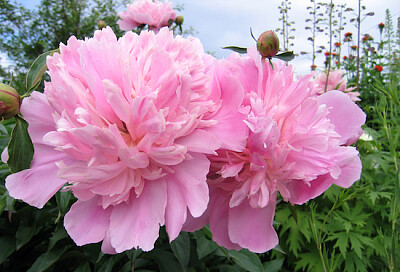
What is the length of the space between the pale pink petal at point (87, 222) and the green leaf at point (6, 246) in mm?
602

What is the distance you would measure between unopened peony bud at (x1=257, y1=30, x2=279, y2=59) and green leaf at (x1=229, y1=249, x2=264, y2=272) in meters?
0.51

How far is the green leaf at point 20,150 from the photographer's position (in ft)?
1.32

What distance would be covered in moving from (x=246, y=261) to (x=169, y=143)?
543mm

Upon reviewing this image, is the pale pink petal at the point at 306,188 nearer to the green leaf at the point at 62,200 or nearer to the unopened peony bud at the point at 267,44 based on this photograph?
the unopened peony bud at the point at 267,44

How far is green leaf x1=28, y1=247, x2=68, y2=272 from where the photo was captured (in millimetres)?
836

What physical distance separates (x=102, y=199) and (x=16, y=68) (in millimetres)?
5576

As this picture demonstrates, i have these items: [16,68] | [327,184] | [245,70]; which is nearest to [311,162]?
[327,184]

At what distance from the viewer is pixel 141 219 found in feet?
1.23

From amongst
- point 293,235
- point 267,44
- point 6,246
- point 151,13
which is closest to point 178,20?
point 151,13

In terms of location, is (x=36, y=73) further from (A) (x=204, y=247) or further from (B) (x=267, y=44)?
(A) (x=204, y=247)

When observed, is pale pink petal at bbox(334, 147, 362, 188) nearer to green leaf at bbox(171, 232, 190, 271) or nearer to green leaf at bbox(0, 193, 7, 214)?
green leaf at bbox(171, 232, 190, 271)

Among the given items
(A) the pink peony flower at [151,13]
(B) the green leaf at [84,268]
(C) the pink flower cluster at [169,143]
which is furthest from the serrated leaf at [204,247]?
(A) the pink peony flower at [151,13]

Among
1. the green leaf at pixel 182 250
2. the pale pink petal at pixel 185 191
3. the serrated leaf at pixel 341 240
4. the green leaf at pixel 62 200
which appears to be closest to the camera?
the pale pink petal at pixel 185 191

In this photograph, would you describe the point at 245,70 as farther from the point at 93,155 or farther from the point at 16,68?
the point at 16,68
